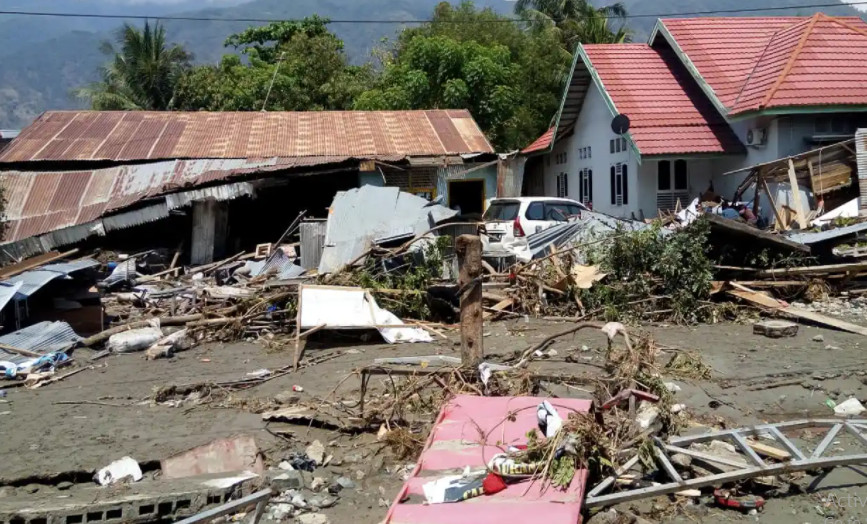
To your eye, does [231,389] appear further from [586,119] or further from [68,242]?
[586,119]

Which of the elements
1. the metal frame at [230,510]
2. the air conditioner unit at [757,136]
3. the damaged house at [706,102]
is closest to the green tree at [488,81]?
the damaged house at [706,102]

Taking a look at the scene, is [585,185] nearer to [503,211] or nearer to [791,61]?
[791,61]

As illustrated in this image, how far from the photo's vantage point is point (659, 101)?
18500mm

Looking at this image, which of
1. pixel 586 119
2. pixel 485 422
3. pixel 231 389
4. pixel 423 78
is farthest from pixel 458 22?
pixel 485 422

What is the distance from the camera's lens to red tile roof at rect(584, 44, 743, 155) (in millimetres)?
16984

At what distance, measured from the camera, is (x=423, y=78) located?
2600 cm

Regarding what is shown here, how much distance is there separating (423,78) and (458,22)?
30.8 feet

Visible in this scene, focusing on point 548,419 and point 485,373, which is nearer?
point 548,419

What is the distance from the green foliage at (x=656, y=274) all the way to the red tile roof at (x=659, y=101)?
570cm

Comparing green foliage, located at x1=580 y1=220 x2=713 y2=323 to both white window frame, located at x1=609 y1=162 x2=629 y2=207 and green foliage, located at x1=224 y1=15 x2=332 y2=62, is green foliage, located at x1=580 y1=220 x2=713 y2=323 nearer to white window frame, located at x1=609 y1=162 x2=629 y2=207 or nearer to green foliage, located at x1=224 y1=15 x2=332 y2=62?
white window frame, located at x1=609 y1=162 x2=629 y2=207

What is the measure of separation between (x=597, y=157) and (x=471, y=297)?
14806 millimetres

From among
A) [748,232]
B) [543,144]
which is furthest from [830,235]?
→ [543,144]

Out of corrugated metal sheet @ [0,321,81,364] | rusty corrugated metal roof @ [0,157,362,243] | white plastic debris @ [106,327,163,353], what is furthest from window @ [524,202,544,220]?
corrugated metal sheet @ [0,321,81,364]

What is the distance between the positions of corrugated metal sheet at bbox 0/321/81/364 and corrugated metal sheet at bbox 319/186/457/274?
3880mm
